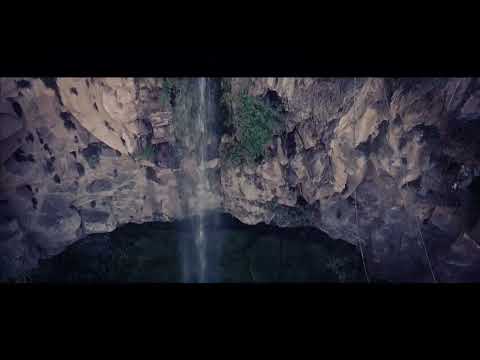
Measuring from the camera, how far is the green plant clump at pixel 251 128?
8828 mm

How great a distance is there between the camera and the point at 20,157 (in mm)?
8773

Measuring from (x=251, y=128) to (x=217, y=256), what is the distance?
4876 millimetres

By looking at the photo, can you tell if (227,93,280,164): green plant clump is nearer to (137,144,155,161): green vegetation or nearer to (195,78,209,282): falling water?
(195,78,209,282): falling water

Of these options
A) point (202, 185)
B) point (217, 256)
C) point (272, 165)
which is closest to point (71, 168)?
point (202, 185)

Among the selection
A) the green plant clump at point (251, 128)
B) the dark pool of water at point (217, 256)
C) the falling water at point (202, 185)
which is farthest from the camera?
the dark pool of water at point (217, 256)

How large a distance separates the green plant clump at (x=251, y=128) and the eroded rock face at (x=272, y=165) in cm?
27

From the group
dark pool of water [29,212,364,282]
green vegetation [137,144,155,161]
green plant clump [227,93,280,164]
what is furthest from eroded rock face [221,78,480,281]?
green vegetation [137,144,155,161]

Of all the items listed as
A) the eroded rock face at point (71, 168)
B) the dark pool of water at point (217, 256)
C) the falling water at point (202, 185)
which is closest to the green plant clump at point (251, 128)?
the falling water at point (202, 185)

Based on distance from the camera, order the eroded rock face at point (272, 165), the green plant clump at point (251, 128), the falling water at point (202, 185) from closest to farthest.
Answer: the eroded rock face at point (272, 165), the green plant clump at point (251, 128), the falling water at point (202, 185)

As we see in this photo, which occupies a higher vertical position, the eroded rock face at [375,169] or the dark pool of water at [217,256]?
the eroded rock face at [375,169]

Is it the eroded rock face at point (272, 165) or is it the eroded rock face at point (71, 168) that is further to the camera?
the eroded rock face at point (71, 168)

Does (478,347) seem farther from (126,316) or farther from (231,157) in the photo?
(231,157)

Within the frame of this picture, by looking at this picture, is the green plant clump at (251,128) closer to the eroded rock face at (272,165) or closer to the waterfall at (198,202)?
the eroded rock face at (272,165)
